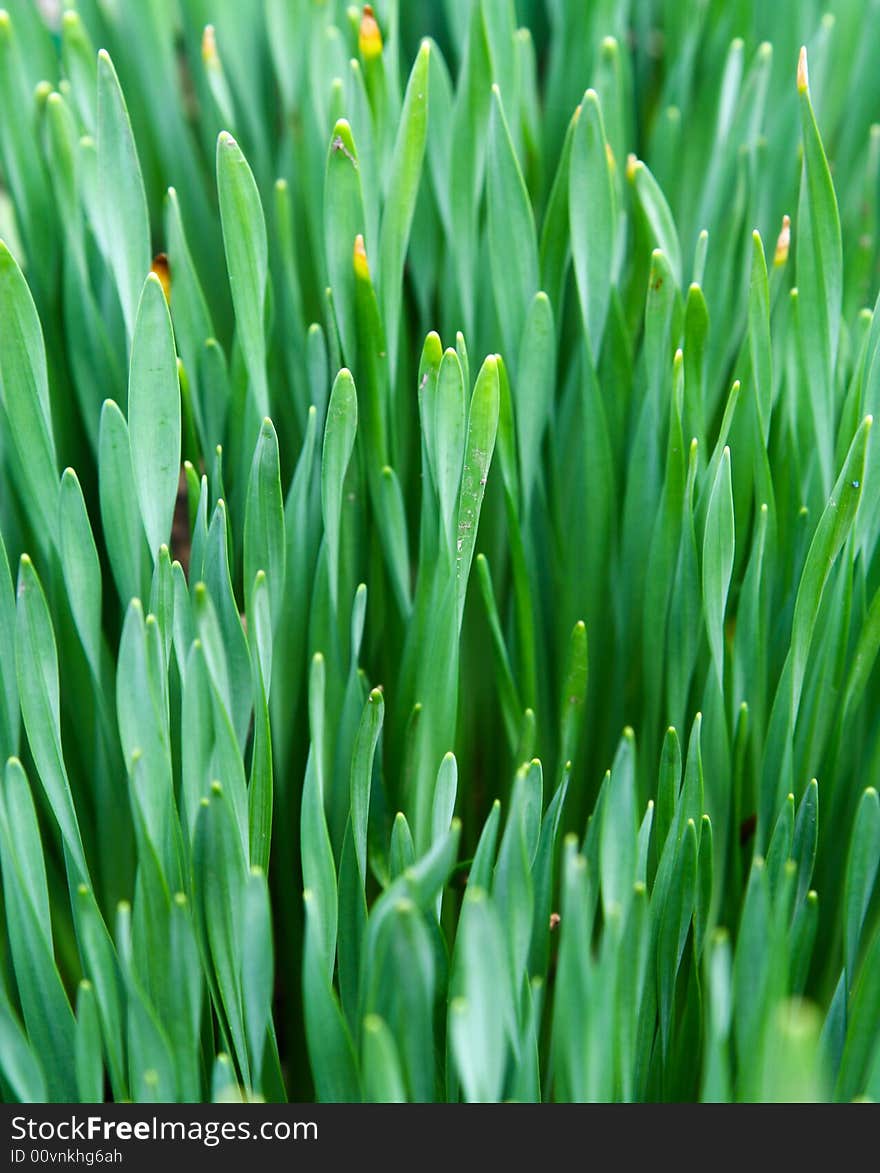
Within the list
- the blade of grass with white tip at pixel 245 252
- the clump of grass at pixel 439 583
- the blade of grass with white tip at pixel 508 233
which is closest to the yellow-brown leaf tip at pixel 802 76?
the clump of grass at pixel 439 583

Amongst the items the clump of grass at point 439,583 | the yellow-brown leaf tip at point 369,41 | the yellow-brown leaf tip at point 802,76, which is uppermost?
the yellow-brown leaf tip at point 369,41

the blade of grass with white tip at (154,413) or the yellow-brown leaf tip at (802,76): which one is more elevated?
the yellow-brown leaf tip at (802,76)

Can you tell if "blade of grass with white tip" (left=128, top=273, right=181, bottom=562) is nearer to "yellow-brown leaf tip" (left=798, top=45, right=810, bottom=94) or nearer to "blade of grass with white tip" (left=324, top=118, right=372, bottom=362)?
"blade of grass with white tip" (left=324, top=118, right=372, bottom=362)

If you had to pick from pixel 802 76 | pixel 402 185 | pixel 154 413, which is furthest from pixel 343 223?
pixel 802 76

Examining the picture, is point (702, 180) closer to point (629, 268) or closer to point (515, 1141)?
point (629, 268)

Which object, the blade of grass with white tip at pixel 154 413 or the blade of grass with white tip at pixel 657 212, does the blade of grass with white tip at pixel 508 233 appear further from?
the blade of grass with white tip at pixel 154 413

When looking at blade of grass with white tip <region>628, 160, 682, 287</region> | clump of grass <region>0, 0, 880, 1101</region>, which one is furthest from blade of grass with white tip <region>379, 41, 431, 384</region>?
blade of grass with white tip <region>628, 160, 682, 287</region>

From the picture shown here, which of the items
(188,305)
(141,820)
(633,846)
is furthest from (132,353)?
(633,846)
